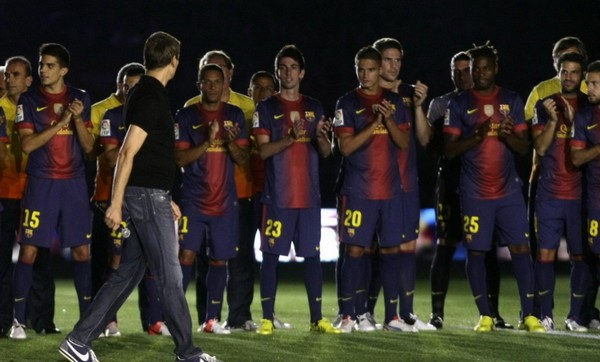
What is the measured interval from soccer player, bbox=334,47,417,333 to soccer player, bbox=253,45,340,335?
21cm

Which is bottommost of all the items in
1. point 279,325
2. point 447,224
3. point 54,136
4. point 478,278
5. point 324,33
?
point 279,325

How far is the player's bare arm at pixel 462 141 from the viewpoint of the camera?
9.19 meters

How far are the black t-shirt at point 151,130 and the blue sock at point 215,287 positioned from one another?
104 inches

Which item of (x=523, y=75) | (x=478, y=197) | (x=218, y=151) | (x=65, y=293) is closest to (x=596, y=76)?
(x=478, y=197)

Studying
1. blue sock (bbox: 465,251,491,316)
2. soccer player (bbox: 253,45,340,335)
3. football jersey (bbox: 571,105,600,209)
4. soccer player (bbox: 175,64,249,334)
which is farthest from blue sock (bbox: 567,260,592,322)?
soccer player (bbox: 175,64,249,334)

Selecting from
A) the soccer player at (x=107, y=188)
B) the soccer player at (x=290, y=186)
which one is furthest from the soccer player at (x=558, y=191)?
the soccer player at (x=107, y=188)

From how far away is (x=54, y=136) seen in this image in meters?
8.95

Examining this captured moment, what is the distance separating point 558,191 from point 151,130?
4.00m

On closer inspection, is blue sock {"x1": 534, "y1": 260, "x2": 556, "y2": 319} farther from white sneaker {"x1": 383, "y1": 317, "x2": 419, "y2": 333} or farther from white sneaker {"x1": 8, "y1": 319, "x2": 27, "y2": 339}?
white sneaker {"x1": 8, "y1": 319, "x2": 27, "y2": 339}

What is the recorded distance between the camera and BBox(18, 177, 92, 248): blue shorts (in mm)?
8875

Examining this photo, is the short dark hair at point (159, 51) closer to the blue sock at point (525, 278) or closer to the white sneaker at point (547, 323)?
the blue sock at point (525, 278)

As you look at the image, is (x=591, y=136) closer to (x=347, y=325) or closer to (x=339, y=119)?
(x=339, y=119)

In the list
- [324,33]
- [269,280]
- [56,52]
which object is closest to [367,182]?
[269,280]

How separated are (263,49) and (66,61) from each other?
1238cm
